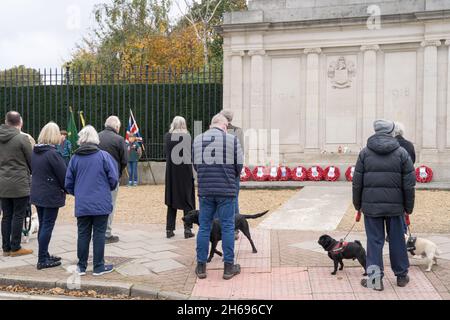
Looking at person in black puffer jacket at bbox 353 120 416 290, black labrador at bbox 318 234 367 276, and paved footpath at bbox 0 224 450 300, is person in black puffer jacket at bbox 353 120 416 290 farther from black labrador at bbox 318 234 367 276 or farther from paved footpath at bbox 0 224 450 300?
paved footpath at bbox 0 224 450 300

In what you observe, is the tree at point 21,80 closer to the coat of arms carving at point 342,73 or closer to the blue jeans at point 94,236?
the coat of arms carving at point 342,73

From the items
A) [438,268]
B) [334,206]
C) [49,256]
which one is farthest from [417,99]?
[49,256]

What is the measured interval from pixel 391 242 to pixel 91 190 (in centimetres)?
345

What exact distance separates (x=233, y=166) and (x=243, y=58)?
443 inches

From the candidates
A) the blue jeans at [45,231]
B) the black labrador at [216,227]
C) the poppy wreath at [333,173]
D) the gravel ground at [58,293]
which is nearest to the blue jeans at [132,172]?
the poppy wreath at [333,173]

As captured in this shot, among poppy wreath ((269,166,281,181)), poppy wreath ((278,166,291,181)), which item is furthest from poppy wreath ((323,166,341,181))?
poppy wreath ((269,166,281,181))

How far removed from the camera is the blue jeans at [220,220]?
623 centimetres

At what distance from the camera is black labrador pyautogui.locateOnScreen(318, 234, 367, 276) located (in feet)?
20.2

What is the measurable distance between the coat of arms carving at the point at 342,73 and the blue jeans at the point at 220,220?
36.0 feet

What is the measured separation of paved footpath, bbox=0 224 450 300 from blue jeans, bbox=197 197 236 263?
32 cm

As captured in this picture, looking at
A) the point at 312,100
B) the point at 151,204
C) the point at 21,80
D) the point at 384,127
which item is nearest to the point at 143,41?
the point at 21,80

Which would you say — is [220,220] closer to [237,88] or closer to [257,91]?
[257,91]
